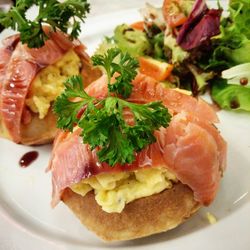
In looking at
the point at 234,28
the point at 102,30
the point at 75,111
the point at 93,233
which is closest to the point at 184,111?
the point at 75,111

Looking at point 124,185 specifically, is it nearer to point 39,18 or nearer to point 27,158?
point 27,158

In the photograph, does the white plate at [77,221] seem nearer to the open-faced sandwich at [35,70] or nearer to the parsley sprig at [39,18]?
the open-faced sandwich at [35,70]

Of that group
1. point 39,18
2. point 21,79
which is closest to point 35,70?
point 21,79

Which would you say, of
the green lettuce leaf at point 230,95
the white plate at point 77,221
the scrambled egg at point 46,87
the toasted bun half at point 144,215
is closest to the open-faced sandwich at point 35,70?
the scrambled egg at point 46,87

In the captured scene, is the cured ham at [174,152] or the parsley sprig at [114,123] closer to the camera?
the parsley sprig at [114,123]

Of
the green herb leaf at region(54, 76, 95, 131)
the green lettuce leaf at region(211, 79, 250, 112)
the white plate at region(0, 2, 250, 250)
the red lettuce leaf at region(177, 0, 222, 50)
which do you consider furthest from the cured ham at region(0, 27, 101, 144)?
the green lettuce leaf at region(211, 79, 250, 112)

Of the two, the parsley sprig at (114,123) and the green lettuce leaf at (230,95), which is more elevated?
the parsley sprig at (114,123)
